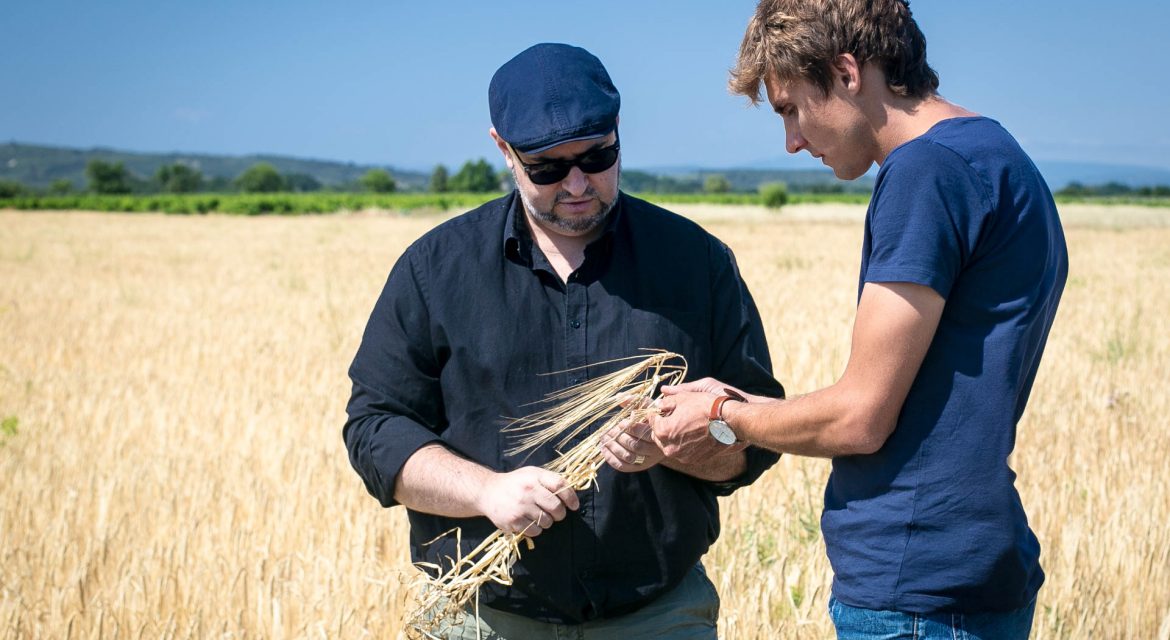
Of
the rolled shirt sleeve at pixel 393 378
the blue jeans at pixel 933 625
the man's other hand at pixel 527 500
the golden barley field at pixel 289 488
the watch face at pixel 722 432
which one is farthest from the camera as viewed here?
the golden barley field at pixel 289 488

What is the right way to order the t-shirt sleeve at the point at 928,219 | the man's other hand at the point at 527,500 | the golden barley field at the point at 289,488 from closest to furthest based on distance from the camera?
1. the t-shirt sleeve at the point at 928,219
2. the man's other hand at the point at 527,500
3. the golden barley field at the point at 289,488

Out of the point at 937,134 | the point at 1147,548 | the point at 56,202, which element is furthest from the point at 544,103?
the point at 56,202

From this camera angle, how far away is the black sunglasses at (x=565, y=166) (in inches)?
94.6

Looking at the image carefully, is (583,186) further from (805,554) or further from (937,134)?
(805,554)

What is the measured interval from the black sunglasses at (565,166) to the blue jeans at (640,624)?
1.00 metres

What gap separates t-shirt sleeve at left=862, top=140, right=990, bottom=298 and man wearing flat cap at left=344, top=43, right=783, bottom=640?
78 cm

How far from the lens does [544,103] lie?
234 cm

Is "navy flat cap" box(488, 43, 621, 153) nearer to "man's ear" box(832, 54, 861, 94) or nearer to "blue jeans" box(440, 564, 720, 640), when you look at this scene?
"man's ear" box(832, 54, 861, 94)

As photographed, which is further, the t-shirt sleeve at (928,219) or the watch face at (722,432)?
the watch face at (722,432)

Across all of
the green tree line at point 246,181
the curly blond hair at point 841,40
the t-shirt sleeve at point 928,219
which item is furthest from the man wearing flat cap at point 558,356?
the green tree line at point 246,181

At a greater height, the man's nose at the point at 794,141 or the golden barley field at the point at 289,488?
the man's nose at the point at 794,141

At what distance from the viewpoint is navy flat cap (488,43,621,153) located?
91.7 inches

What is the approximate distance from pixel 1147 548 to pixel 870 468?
2.73m

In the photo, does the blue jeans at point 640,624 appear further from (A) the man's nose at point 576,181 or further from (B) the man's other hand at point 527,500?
(A) the man's nose at point 576,181
